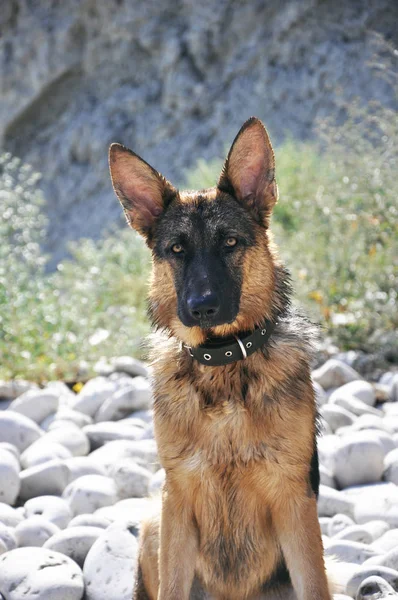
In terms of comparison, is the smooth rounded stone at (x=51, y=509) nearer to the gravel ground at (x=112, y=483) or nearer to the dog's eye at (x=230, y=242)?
the gravel ground at (x=112, y=483)

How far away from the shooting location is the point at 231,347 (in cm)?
334

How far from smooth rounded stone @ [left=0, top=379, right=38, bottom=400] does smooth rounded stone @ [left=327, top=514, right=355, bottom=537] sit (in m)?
3.34

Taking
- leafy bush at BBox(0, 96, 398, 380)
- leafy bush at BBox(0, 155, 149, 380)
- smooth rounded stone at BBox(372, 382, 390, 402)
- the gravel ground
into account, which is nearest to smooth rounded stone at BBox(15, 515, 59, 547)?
the gravel ground

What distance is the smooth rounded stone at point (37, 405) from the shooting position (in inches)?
246

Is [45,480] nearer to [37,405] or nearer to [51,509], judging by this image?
[51,509]

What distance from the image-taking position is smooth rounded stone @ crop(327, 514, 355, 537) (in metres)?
4.28

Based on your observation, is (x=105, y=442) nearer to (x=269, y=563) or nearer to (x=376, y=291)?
(x=269, y=563)

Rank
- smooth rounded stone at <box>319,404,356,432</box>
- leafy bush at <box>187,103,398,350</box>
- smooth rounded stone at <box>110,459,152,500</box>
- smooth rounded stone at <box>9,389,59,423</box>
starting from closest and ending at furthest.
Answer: smooth rounded stone at <box>110,459,152,500</box>, smooth rounded stone at <box>319,404,356,432</box>, smooth rounded stone at <box>9,389,59,423</box>, leafy bush at <box>187,103,398,350</box>

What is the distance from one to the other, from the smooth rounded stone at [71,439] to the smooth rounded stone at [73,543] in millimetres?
1454

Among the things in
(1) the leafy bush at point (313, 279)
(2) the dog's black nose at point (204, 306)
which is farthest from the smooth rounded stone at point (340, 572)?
(1) the leafy bush at point (313, 279)

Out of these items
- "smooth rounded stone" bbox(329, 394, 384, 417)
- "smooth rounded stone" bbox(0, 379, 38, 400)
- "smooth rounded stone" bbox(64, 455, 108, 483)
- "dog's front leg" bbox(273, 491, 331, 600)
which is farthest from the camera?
"smooth rounded stone" bbox(0, 379, 38, 400)

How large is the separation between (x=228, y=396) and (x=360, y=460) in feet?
5.93

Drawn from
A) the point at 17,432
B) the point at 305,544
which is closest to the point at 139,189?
the point at 305,544

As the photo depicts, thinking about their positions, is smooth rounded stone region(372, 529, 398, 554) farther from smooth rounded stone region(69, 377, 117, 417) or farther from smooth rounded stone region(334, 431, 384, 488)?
smooth rounded stone region(69, 377, 117, 417)
